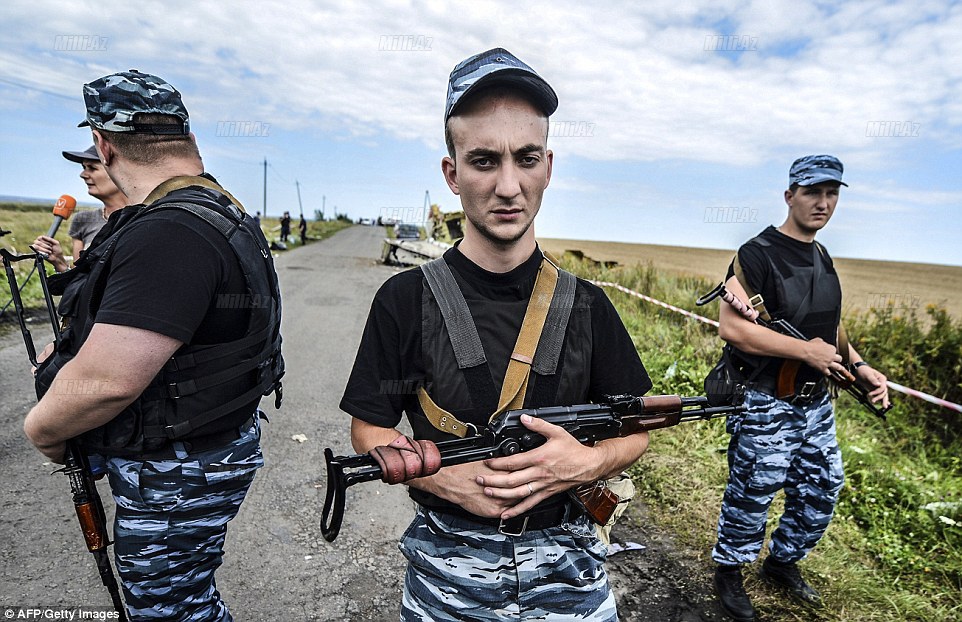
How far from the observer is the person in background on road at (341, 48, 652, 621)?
5.05ft

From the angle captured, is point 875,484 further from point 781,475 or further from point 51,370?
point 51,370

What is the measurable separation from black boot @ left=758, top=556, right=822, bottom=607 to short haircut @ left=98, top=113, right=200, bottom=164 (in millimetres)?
3774

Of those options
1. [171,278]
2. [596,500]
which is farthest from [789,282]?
[171,278]

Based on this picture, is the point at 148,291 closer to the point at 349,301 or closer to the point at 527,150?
the point at 527,150

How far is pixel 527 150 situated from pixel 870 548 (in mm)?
3846

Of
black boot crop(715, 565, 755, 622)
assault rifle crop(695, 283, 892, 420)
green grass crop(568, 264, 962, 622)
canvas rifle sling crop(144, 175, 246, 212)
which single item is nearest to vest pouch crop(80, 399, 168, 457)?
canvas rifle sling crop(144, 175, 246, 212)

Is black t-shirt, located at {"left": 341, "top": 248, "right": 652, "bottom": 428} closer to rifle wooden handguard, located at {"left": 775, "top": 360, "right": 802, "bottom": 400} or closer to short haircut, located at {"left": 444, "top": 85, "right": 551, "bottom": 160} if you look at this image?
short haircut, located at {"left": 444, "top": 85, "right": 551, "bottom": 160}

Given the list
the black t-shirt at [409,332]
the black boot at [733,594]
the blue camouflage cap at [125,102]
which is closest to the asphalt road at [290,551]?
the black boot at [733,594]

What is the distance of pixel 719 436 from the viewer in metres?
4.92

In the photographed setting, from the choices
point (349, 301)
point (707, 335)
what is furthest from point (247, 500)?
point (349, 301)

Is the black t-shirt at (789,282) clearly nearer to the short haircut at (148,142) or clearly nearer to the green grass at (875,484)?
the green grass at (875,484)

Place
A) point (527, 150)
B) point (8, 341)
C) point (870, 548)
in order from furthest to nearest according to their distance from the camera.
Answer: point (8, 341) < point (870, 548) < point (527, 150)

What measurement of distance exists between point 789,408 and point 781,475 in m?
0.38

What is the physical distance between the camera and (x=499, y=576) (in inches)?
63.4
